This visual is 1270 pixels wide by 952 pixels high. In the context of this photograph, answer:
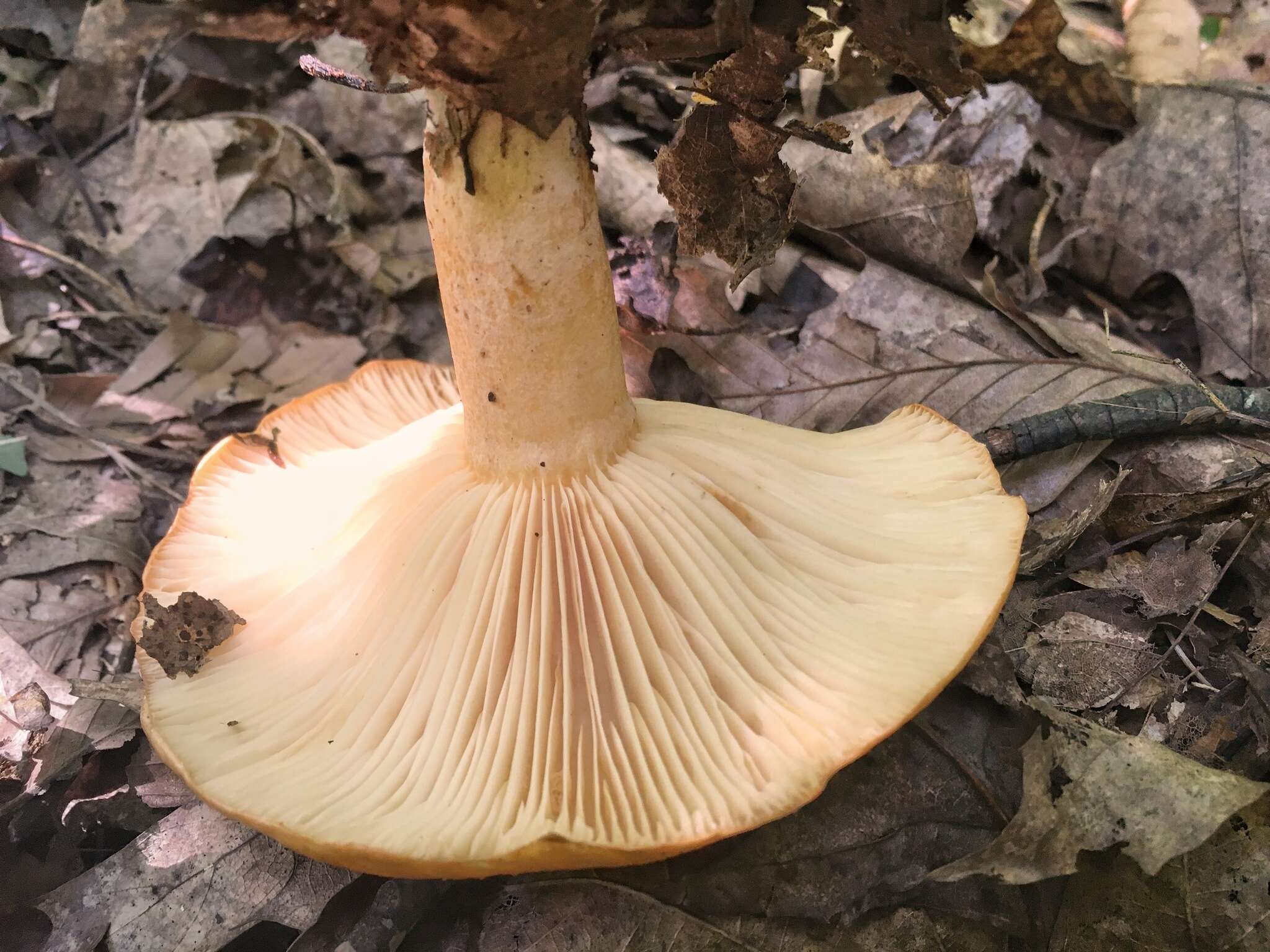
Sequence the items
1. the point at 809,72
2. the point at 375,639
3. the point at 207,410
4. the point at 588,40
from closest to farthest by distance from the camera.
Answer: the point at 588,40 < the point at 375,639 < the point at 207,410 < the point at 809,72

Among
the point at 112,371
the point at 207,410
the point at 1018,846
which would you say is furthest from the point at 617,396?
the point at 112,371

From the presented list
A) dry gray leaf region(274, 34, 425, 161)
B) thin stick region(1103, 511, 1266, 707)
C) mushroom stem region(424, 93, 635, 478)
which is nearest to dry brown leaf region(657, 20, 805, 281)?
mushroom stem region(424, 93, 635, 478)

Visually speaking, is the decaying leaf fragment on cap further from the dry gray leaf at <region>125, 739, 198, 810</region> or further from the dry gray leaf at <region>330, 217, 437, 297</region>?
the dry gray leaf at <region>330, 217, 437, 297</region>

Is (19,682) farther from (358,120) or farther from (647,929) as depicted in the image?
(358,120)

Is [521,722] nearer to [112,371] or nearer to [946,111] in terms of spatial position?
[946,111]

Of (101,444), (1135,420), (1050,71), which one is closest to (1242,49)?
(1050,71)

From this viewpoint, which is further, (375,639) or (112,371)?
(112,371)

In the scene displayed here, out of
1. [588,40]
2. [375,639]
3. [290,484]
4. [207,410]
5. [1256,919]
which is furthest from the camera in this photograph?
[207,410]
